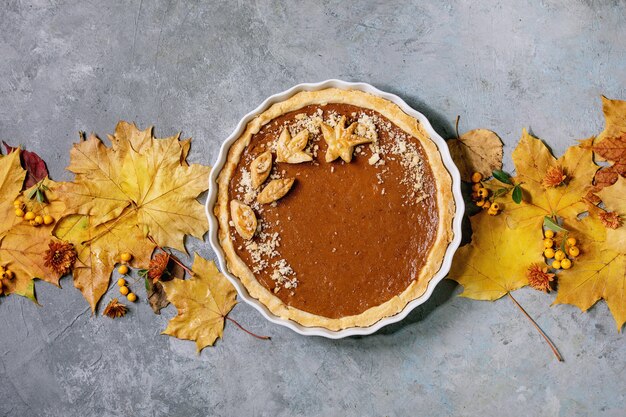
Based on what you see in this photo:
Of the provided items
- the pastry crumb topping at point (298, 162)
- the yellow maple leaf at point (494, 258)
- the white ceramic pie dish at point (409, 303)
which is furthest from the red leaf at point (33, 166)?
the yellow maple leaf at point (494, 258)

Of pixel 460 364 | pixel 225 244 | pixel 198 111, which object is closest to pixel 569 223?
pixel 460 364

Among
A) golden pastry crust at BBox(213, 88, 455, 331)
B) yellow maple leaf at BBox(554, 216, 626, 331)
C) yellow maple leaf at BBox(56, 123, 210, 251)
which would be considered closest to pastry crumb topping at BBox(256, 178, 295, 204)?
golden pastry crust at BBox(213, 88, 455, 331)

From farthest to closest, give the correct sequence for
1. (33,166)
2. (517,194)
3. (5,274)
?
(33,166)
(5,274)
(517,194)

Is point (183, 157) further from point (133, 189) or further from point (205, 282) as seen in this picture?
point (205, 282)

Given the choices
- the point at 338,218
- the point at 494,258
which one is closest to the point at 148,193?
the point at 338,218

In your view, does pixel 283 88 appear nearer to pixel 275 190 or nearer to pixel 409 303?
pixel 275 190
